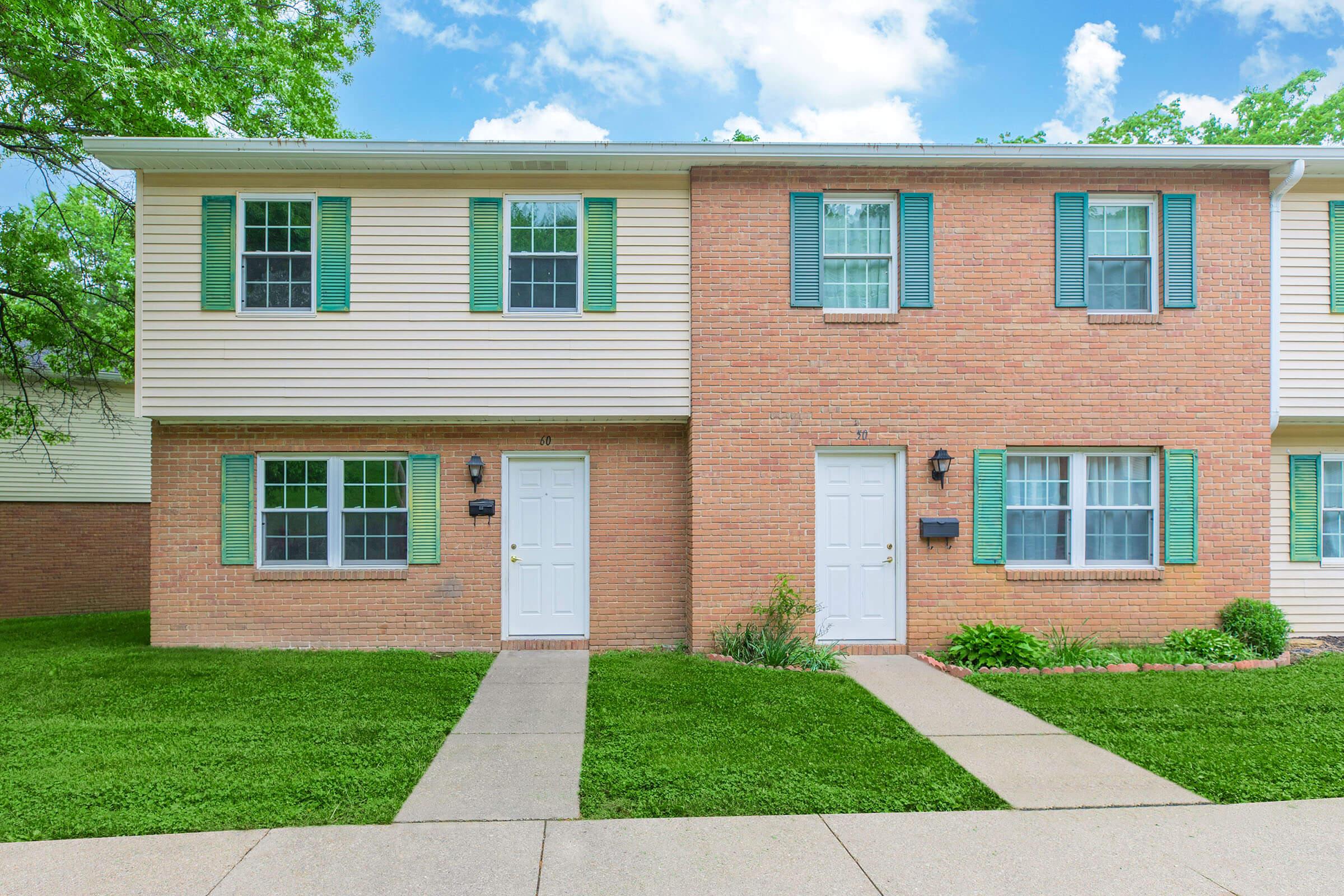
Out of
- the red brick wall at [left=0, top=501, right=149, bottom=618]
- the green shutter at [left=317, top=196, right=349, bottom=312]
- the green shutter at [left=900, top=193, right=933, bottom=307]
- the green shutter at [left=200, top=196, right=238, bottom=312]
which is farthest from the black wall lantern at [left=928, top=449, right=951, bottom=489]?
the red brick wall at [left=0, top=501, right=149, bottom=618]

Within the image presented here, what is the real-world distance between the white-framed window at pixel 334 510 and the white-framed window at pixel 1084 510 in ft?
22.9

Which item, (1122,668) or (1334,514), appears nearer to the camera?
(1122,668)

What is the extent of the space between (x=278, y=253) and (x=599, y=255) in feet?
11.7

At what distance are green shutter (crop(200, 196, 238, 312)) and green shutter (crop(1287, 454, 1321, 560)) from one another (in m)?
Answer: 12.6

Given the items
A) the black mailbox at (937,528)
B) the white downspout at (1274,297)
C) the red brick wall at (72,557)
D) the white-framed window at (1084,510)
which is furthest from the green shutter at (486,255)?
the red brick wall at (72,557)

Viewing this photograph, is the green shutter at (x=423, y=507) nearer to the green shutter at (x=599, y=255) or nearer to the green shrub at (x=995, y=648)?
the green shutter at (x=599, y=255)

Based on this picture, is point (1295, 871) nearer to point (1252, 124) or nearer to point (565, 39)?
point (565, 39)

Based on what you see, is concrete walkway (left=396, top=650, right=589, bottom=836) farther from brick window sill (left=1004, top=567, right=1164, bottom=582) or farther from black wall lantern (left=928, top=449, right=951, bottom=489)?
brick window sill (left=1004, top=567, right=1164, bottom=582)

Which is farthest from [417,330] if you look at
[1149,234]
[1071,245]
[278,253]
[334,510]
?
[1149,234]

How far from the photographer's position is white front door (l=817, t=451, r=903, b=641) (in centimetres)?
841

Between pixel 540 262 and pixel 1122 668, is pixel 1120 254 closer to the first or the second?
pixel 1122 668

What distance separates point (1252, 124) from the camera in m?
20.5

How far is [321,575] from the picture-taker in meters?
8.52

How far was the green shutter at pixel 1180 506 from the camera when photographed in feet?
27.6
